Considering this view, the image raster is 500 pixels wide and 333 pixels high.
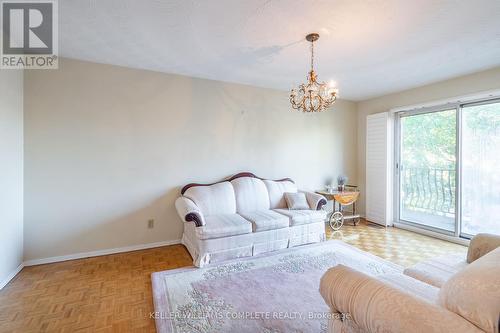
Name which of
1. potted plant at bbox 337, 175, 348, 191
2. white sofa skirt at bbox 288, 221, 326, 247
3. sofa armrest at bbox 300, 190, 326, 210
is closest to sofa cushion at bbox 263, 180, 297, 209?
sofa armrest at bbox 300, 190, 326, 210

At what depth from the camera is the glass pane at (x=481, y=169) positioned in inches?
124

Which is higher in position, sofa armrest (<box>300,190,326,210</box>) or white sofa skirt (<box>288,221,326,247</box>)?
sofa armrest (<box>300,190,326,210</box>)

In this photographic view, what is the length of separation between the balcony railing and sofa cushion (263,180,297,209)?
7.12 feet

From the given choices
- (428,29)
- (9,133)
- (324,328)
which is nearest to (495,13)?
(428,29)

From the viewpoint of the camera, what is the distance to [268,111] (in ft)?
13.1

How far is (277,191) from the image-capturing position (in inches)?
147

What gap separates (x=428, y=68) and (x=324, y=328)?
3.35 meters

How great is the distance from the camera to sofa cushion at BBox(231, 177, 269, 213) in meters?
3.46

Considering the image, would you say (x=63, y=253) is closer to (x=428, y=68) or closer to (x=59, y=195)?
(x=59, y=195)

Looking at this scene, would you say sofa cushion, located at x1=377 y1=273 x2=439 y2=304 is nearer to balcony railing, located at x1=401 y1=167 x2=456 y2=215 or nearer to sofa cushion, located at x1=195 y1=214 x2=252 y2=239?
sofa cushion, located at x1=195 y1=214 x2=252 y2=239

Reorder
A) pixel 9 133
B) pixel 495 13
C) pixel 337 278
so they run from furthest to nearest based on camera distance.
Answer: pixel 9 133 → pixel 495 13 → pixel 337 278

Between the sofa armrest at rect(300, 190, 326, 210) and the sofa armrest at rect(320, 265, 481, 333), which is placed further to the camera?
the sofa armrest at rect(300, 190, 326, 210)

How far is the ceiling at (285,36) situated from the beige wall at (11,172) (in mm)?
688

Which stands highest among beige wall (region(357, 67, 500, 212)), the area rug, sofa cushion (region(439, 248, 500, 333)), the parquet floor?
beige wall (region(357, 67, 500, 212))
